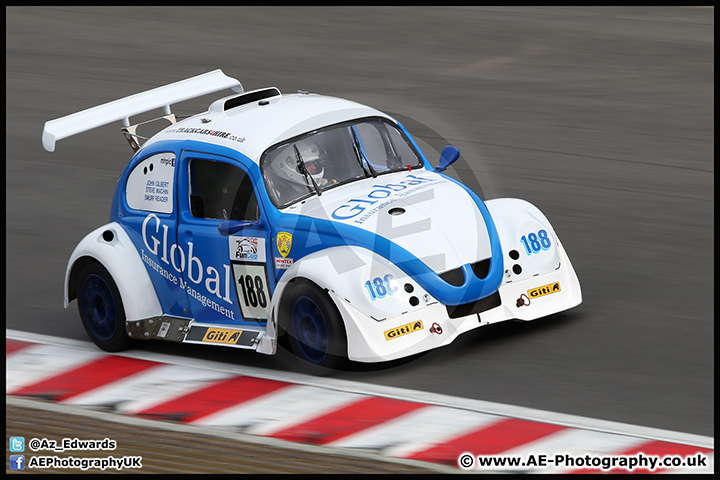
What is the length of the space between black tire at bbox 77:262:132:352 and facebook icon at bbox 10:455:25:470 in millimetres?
1838

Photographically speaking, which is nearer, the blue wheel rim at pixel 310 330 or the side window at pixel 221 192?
the blue wheel rim at pixel 310 330

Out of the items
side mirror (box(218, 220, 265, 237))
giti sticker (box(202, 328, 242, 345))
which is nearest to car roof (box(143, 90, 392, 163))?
side mirror (box(218, 220, 265, 237))

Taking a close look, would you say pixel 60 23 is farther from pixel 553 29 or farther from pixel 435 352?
pixel 435 352

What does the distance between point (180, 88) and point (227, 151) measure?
162 centimetres

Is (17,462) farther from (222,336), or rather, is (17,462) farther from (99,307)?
(99,307)

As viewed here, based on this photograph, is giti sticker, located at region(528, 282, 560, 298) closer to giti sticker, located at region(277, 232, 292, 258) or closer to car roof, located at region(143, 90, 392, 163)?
giti sticker, located at region(277, 232, 292, 258)

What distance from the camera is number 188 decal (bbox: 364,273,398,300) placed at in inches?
286

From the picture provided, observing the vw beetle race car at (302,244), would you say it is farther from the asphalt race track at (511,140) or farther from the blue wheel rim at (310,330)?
the asphalt race track at (511,140)

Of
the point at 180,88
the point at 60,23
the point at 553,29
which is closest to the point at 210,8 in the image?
the point at 60,23

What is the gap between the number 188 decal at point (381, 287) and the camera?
7.27 metres

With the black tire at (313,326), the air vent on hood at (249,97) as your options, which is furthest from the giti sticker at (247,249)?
the air vent on hood at (249,97)

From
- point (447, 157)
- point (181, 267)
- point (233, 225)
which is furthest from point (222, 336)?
point (447, 157)

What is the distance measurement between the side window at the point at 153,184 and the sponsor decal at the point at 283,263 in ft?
3.54

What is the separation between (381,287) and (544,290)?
1.33m
